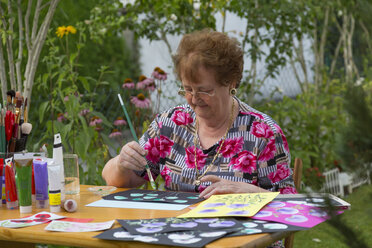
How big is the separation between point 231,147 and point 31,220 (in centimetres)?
90

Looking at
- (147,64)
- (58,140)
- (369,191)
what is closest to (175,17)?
(58,140)

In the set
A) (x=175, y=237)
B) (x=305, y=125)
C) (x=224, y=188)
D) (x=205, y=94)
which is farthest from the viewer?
(x=305, y=125)

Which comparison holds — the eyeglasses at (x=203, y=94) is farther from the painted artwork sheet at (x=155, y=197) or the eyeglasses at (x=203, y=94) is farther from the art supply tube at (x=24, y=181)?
the art supply tube at (x=24, y=181)

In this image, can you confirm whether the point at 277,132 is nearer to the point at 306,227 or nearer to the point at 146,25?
the point at 306,227

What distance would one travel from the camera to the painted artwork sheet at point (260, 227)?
1312mm

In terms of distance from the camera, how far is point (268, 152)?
82.6 inches

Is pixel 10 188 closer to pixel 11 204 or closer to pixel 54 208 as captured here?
pixel 11 204

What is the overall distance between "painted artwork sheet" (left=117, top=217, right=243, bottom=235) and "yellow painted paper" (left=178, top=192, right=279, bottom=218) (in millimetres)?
40

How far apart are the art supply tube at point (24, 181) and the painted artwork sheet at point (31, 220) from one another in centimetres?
7

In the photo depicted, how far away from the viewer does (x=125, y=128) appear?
373 cm

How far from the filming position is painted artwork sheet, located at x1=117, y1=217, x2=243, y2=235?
4.44ft

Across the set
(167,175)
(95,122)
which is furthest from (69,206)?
(95,122)

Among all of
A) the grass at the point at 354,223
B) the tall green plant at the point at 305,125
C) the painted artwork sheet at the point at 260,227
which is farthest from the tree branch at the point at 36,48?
the grass at the point at 354,223

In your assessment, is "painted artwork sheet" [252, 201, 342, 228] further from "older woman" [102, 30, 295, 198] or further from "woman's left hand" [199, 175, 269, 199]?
"older woman" [102, 30, 295, 198]
